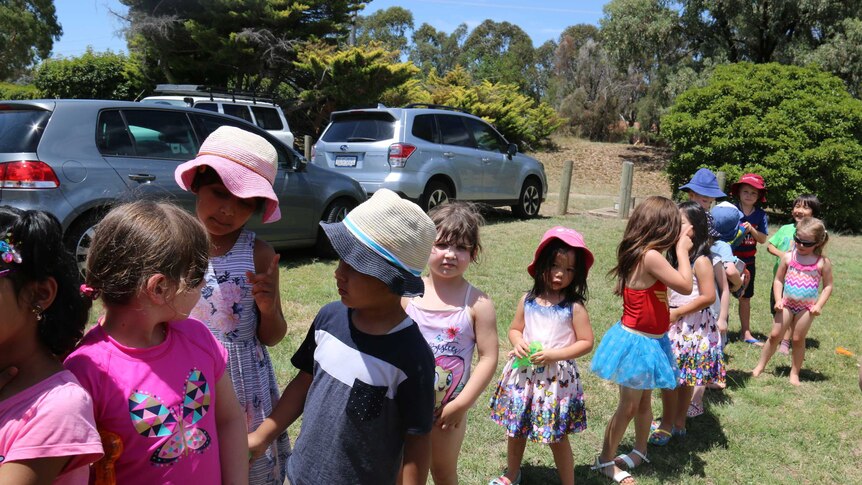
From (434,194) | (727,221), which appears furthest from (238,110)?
(727,221)

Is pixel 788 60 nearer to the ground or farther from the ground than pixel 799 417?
farther from the ground

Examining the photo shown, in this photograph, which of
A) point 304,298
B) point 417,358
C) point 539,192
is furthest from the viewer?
point 539,192

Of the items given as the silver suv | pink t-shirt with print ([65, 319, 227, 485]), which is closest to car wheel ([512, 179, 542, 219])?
the silver suv

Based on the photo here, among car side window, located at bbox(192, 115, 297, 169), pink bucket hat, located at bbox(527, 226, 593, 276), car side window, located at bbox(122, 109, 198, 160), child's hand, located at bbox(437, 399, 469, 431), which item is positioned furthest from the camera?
car side window, located at bbox(192, 115, 297, 169)

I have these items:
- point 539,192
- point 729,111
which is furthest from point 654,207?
point 729,111

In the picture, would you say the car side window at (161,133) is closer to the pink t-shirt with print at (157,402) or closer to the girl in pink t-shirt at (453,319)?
the girl in pink t-shirt at (453,319)

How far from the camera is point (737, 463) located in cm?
387

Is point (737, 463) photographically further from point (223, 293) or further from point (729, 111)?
point (729, 111)

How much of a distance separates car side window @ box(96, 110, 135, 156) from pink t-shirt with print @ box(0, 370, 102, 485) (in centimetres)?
486

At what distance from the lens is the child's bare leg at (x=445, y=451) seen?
2.61m

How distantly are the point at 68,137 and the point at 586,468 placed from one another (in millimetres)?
4699

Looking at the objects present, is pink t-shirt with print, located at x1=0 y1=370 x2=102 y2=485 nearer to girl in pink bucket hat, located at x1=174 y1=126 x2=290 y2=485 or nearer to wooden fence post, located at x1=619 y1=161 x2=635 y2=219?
girl in pink bucket hat, located at x1=174 y1=126 x2=290 y2=485

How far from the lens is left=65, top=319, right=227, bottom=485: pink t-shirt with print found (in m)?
1.47

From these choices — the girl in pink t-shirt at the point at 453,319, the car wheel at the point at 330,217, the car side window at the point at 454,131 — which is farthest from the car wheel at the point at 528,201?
the girl in pink t-shirt at the point at 453,319
